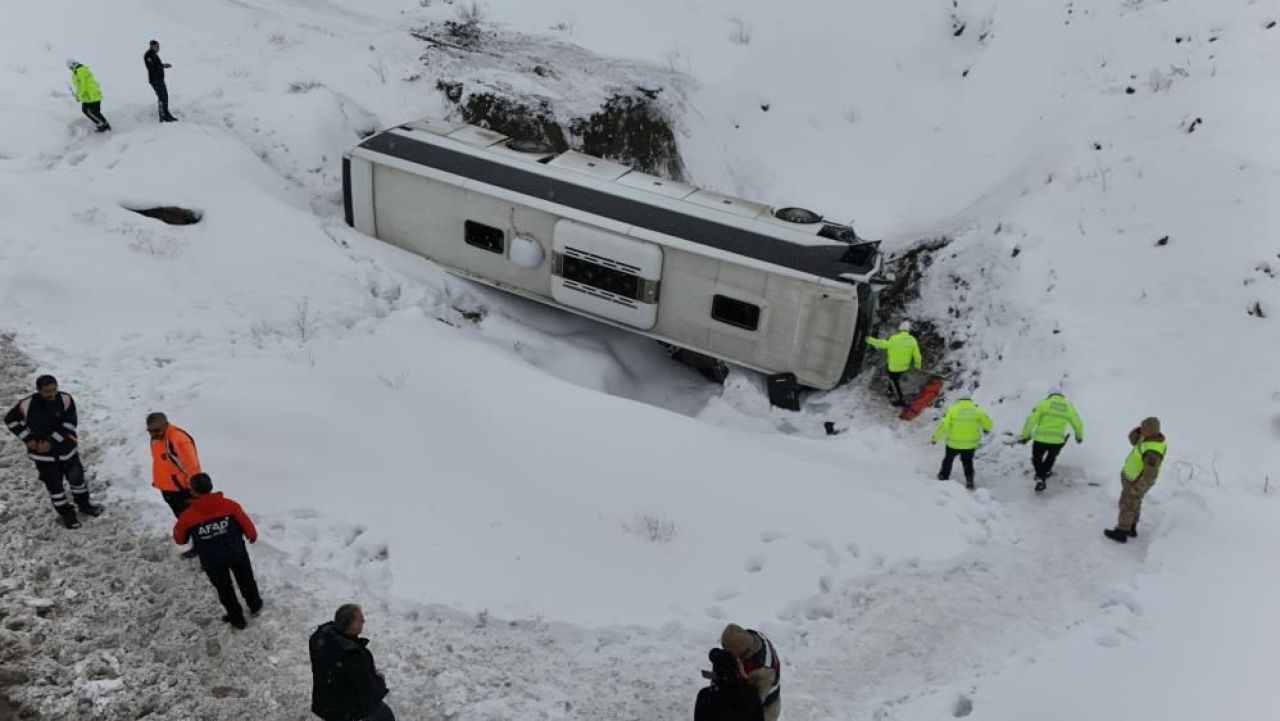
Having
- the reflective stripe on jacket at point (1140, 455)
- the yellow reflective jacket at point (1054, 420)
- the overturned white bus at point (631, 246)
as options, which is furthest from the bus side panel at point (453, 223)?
the reflective stripe on jacket at point (1140, 455)

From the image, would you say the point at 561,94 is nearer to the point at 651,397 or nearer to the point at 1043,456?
the point at 651,397

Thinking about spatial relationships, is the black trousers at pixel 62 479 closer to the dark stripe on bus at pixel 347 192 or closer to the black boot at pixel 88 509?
the black boot at pixel 88 509

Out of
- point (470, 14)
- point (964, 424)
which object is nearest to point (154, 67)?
point (470, 14)

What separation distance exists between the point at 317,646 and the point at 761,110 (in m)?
16.3

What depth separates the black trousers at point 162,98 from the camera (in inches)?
591

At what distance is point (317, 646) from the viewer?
19.4 ft

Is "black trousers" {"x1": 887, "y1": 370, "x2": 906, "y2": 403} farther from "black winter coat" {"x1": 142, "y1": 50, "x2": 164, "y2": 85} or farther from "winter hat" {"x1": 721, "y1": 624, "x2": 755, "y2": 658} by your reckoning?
"black winter coat" {"x1": 142, "y1": 50, "x2": 164, "y2": 85}

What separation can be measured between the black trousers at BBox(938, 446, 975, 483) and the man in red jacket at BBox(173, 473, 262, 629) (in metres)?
7.80

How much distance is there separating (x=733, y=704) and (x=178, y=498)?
18.6ft

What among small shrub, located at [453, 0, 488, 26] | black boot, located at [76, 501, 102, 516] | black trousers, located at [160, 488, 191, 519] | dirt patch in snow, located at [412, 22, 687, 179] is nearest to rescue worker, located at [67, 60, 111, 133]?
dirt patch in snow, located at [412, 22, 687, 179]

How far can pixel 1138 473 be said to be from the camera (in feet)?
30.7

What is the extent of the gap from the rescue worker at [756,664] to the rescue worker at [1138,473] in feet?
17.9

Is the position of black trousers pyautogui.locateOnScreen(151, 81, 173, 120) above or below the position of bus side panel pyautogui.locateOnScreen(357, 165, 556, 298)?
above

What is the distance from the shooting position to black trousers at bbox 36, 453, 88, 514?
8414 millimetres
